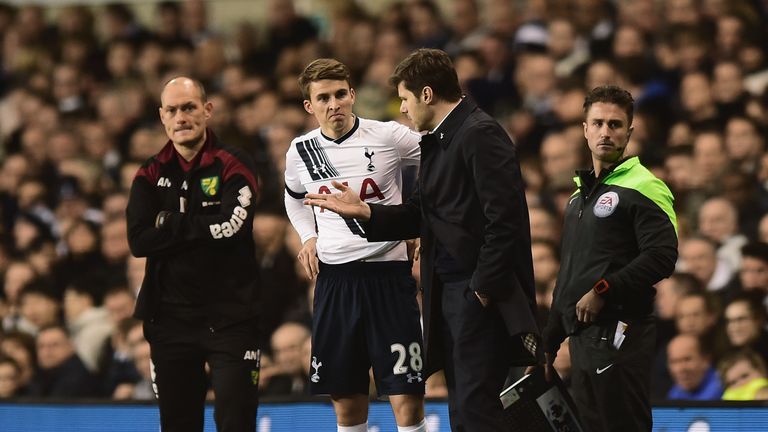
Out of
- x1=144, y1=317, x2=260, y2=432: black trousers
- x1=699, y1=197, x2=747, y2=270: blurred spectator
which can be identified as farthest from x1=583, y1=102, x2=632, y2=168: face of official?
x1=699, y1=197, x2=747, y2=270: blurred spectator

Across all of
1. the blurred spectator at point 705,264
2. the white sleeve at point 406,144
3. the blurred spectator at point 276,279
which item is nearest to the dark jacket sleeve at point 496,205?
the white sleeve at point 406,144

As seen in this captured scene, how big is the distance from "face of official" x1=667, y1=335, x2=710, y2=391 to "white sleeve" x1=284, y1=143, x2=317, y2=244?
2.52 m

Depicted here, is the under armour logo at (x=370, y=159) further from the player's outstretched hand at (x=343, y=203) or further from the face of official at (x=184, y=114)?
the face of official at (x=184, y=114)

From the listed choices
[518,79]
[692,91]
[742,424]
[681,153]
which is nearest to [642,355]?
[742,424]

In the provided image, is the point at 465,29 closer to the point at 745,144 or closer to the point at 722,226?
the point at 745,144

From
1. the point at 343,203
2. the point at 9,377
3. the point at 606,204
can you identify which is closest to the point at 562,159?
the point at 606,204

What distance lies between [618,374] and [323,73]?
1891mm

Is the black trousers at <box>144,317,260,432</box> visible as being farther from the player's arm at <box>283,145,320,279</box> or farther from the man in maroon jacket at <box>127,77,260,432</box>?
the player's arm at <box>283,145,320,279</box>

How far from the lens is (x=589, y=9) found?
35.1 feet

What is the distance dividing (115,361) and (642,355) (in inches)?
200

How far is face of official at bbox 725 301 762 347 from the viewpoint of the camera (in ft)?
23.7

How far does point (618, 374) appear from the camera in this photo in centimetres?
515

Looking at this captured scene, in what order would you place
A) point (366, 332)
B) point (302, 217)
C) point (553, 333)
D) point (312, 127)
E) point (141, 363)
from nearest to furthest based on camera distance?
point (553, 333) → point (366, 332) → point (302, 217) → point (141, 363) → point (312, 127)

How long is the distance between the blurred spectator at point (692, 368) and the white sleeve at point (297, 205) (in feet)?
8.31
